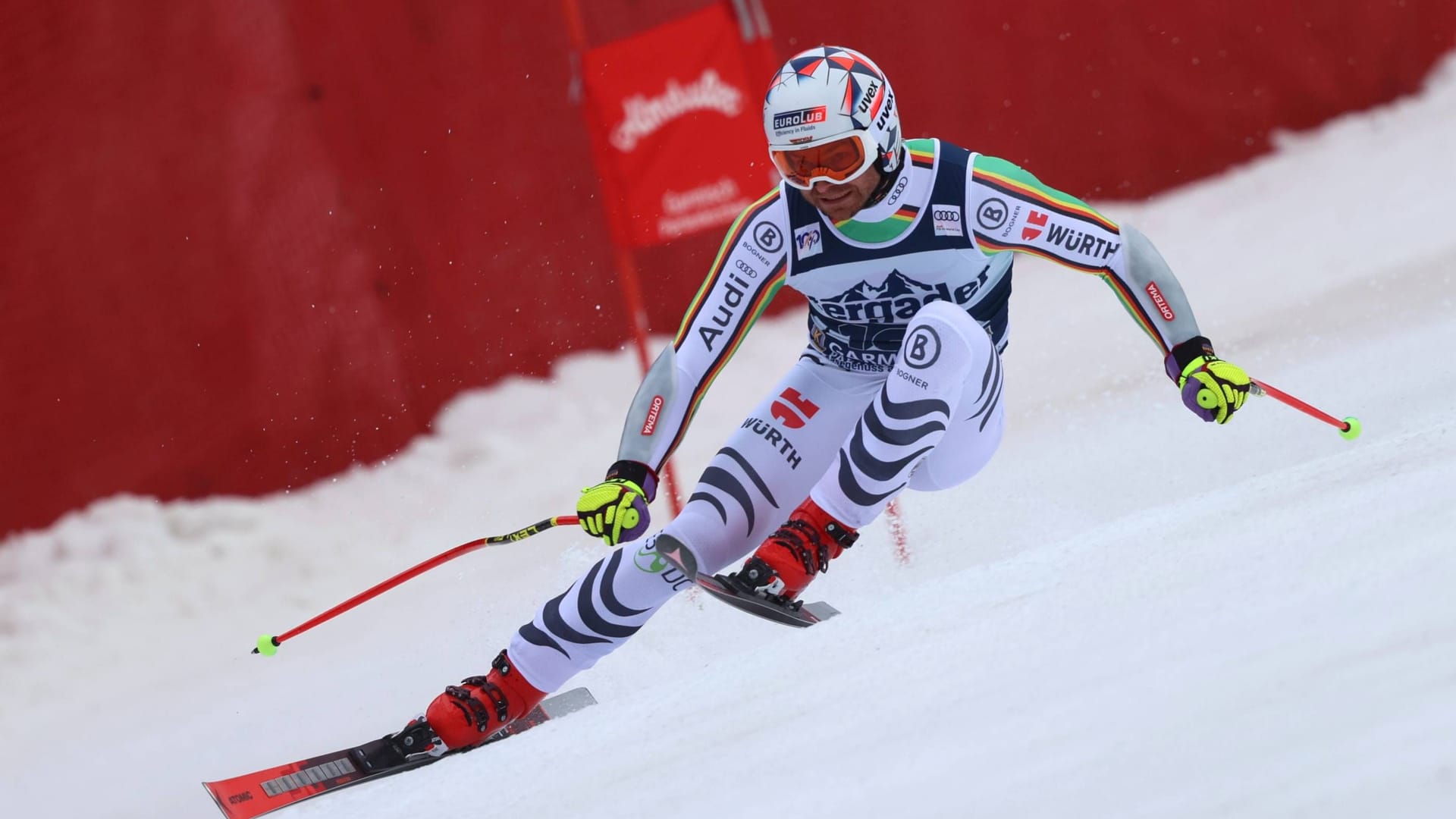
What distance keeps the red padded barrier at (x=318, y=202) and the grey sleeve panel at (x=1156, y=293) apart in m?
2.60

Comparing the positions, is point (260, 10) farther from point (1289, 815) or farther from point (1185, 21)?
point (1289, 815)

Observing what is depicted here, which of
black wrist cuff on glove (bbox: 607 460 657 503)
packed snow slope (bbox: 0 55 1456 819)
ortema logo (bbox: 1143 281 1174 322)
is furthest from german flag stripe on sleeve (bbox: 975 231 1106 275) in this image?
black wrist cuff on glove (bbox: 607 460 657 503)

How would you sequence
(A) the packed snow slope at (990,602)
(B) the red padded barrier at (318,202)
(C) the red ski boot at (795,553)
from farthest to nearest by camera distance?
(B) the red padded barrier at (318,202), (C) the red ski boot at (795,553), (A) the packed snow slope at (990,602)

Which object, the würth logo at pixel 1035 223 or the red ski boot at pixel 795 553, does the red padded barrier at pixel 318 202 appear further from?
the würth logo at pixel 1035 223

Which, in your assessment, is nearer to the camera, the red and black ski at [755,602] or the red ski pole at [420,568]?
the red and black ski at [755,602]

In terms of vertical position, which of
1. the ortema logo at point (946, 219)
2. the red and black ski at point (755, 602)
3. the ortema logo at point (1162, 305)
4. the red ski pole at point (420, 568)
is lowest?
the red and black ski at point (755, 602)

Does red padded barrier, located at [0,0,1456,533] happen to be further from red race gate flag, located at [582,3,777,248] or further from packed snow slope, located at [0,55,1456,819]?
red race gate flag, located at [582,3,777,248]

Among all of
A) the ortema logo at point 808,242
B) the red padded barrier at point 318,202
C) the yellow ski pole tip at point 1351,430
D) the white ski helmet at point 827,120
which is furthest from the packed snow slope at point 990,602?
the white ski helmet at point 827,120

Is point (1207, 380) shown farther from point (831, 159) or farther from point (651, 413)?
point (651, 413)

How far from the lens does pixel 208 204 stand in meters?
4.91

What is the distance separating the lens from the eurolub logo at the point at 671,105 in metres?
4.62

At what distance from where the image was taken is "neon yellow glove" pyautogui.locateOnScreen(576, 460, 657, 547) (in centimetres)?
313

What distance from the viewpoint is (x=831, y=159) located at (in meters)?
3.04

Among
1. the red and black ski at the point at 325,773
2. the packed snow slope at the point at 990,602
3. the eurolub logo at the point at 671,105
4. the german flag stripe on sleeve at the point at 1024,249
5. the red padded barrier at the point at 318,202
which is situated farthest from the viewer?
the red padded barrier at the point at 318,202
